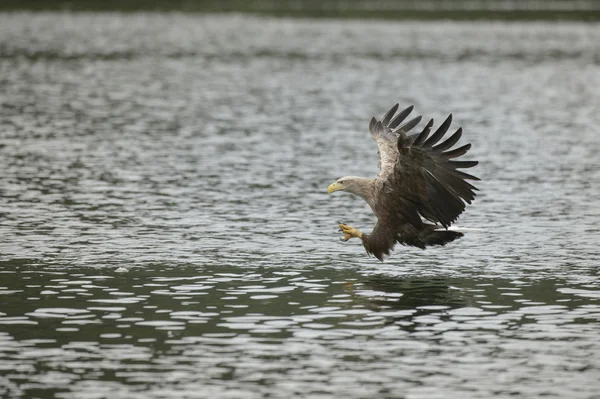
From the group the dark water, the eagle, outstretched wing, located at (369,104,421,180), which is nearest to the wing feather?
the eagle

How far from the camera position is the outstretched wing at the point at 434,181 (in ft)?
57.2

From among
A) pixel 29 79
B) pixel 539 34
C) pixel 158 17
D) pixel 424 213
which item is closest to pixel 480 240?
pixel 424 213

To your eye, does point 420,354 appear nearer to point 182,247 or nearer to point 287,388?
point 287,388

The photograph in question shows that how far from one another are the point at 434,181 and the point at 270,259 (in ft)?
9.56

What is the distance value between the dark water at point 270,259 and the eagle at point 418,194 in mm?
608

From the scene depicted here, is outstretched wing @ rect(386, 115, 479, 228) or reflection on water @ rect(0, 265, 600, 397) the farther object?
outstretched wing @ rect(386, 115, 479, 228)

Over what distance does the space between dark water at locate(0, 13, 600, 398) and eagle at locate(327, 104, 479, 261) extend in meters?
0.61

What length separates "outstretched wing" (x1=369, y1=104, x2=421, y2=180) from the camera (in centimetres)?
1830

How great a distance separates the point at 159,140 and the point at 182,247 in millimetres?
15573

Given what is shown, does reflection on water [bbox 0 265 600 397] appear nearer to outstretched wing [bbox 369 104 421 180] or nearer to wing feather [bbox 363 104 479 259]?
wing feather [bbox 363 104 479 259]

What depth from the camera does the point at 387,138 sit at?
19.1 metres

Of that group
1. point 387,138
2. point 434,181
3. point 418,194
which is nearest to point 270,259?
point 387,138

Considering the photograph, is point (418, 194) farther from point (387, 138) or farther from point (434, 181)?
point (387, 138)

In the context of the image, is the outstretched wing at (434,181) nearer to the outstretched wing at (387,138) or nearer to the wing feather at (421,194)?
the wing feather at (421,194)
